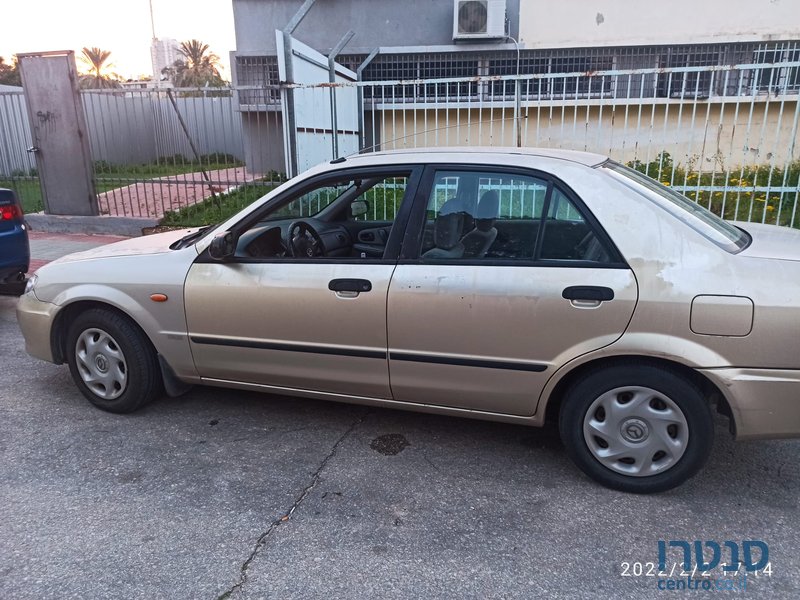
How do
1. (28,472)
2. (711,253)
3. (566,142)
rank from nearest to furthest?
(711,253) → (28,472) → (566,142)

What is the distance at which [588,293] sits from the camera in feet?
9.23

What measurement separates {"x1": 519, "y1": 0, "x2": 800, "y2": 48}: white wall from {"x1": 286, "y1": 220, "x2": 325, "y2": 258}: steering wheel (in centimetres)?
1095

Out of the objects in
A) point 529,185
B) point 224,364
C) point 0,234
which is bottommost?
point 224,364

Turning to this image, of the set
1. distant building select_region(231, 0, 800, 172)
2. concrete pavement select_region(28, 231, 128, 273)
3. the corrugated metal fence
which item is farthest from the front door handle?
distant building select_region(231, 0, 800, 172)

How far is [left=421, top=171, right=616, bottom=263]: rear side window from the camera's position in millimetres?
2939

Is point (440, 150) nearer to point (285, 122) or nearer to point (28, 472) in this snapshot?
point (28, 472)

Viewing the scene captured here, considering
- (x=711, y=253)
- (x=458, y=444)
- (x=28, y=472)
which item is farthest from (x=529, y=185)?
(x=28, y=472)

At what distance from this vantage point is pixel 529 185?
9.97ft

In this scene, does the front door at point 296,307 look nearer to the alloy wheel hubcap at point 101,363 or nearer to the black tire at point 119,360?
the black tire at point 119,360

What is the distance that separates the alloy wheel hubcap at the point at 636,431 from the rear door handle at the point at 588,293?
1.46 ft

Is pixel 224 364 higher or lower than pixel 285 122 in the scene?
lower

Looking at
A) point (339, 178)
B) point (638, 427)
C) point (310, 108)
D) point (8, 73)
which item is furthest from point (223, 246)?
point (8, 73)

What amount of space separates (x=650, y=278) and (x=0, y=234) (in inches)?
217

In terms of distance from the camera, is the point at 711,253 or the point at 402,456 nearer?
the point at 711,253
